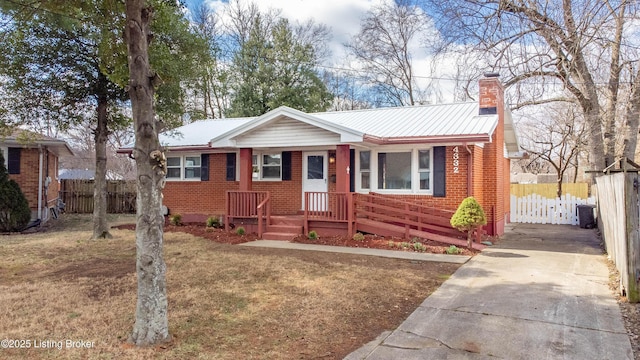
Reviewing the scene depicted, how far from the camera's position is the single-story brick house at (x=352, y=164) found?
11766 mm

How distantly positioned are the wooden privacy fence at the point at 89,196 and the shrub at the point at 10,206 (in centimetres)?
751

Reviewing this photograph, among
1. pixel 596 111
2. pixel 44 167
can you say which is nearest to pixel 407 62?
pixel 596 111

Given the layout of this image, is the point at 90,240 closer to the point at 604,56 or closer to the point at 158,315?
the point at 158,315

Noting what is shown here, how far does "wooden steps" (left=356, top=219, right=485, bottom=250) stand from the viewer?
1069cm

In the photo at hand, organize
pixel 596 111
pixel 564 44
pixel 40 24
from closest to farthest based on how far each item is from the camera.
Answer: pixel 564 44 → pixel 40 24 → pixel 596 111

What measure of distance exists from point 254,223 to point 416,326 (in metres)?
8.45

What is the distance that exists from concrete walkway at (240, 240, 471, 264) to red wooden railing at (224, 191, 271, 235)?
132 centimetres

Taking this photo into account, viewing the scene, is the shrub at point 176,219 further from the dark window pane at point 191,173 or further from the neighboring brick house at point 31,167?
the neighboring brick house at point 31,167

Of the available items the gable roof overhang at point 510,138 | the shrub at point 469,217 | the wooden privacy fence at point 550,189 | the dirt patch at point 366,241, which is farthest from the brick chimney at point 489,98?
the wooden privacy fence at point 550,189

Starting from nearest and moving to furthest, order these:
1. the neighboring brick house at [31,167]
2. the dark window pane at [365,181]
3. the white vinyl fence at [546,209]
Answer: the dark window pane at [365,181] < the neighboring brick house at [31,167] < the white vinyl fence at [546,209]

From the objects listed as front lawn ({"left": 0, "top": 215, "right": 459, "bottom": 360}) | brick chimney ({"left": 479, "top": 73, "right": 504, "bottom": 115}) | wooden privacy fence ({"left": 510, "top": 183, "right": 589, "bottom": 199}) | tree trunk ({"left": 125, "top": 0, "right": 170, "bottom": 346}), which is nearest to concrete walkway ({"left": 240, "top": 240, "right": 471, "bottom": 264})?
front lawn ({"left": 0, "top": 215, "right": 459, "bottom": 360})

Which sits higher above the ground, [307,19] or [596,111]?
[307,19]

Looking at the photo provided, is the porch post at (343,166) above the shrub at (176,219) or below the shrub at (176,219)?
above

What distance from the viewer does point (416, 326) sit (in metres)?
4.99
